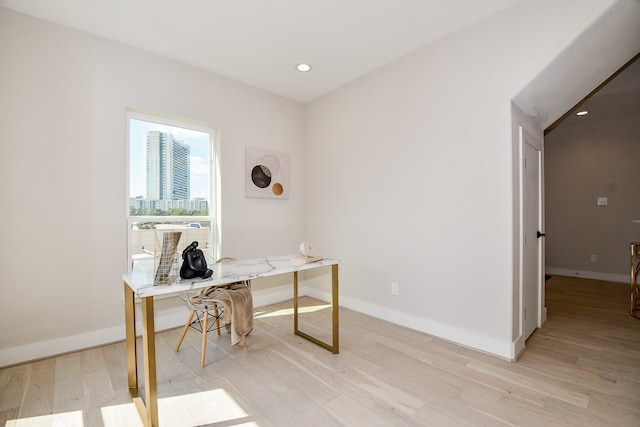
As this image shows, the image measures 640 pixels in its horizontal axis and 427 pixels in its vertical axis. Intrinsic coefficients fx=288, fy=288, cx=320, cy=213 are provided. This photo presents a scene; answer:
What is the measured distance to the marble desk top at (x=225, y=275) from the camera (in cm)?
149

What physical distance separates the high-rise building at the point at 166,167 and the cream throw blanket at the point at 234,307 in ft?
3.94

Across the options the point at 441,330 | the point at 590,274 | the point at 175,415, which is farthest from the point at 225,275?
the point at 590,274

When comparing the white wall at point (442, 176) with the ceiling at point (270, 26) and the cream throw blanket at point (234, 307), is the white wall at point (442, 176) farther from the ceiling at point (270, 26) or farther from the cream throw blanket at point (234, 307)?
the cream throw blanket at point (234, 307)

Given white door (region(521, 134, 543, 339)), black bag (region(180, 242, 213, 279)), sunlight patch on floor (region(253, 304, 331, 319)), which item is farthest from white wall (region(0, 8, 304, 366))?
white door (region(521, 134, 543, 339))

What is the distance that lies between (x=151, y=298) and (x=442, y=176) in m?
2.45

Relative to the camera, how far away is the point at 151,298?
1491 millimetres

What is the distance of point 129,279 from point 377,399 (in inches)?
65.7

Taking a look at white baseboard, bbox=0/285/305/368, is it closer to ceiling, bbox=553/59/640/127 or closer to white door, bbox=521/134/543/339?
white door, bbox=521/134/543/339

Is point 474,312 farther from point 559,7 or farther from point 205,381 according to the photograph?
point 559,7

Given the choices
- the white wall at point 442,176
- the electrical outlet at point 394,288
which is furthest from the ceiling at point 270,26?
the electrical outlet at point 394,288

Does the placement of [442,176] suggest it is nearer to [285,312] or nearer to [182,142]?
[285,312]

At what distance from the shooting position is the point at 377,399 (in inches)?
70.6

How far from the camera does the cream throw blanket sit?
2264mm

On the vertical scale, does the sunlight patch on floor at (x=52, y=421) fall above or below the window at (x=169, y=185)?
below
